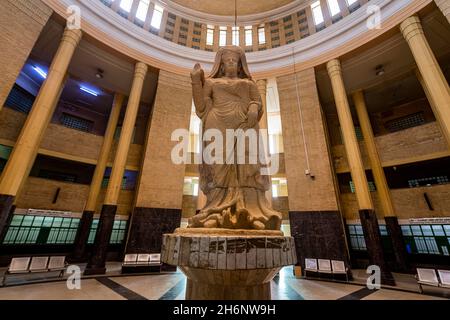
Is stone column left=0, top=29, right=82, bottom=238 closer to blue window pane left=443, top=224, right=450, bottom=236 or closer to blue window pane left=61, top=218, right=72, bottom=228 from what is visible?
blue window pane left=61, top=218, right=72, bottom=228

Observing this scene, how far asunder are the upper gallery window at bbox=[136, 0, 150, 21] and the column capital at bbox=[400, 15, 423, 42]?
12.5m

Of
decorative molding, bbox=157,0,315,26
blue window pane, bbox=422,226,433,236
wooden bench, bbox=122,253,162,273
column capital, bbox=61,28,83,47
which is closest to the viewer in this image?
wooden bench, bbox=122,253,162,273

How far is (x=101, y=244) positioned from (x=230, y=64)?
8331 mm

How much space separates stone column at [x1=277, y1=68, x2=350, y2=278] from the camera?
830 cm

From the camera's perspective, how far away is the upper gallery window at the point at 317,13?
11301 mm

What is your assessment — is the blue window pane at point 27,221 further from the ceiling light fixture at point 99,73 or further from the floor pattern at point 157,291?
the ceiling light fixture at point 99,73

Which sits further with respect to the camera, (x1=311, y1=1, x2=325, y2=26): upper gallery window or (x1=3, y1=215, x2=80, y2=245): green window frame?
(x1=311, y1=1, x2=325, y2=26): upper gallery window

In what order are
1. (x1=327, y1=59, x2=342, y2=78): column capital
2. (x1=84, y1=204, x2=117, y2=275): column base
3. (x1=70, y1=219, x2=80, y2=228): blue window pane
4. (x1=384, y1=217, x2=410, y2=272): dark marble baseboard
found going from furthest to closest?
(x1=70, y1=219, x2=80, y2=228): blue window pane, (x1=327, y1=59, x2=342, y2=78): column capital, (x1=384, y1=217, x2=410, y2=272): dark marble baseboard, (x1=84, y1=204, x2=117, y2=275): column base

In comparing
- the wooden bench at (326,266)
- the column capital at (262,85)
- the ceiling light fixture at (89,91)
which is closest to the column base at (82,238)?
the ceiling light fixture at (89,91)

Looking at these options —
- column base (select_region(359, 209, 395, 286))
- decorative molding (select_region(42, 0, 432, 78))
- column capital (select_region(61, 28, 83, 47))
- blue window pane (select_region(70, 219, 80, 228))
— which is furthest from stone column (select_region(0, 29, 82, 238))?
column base (select_region(359, 209, 395, 286))

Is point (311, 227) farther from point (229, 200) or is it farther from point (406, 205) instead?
point (229, 200)

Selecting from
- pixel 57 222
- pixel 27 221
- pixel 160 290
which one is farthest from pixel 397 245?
pixel 27 221

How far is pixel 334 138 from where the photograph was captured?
45.3ft

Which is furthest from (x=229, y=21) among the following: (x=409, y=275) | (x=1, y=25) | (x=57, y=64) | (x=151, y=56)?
(x=409, y=275)
